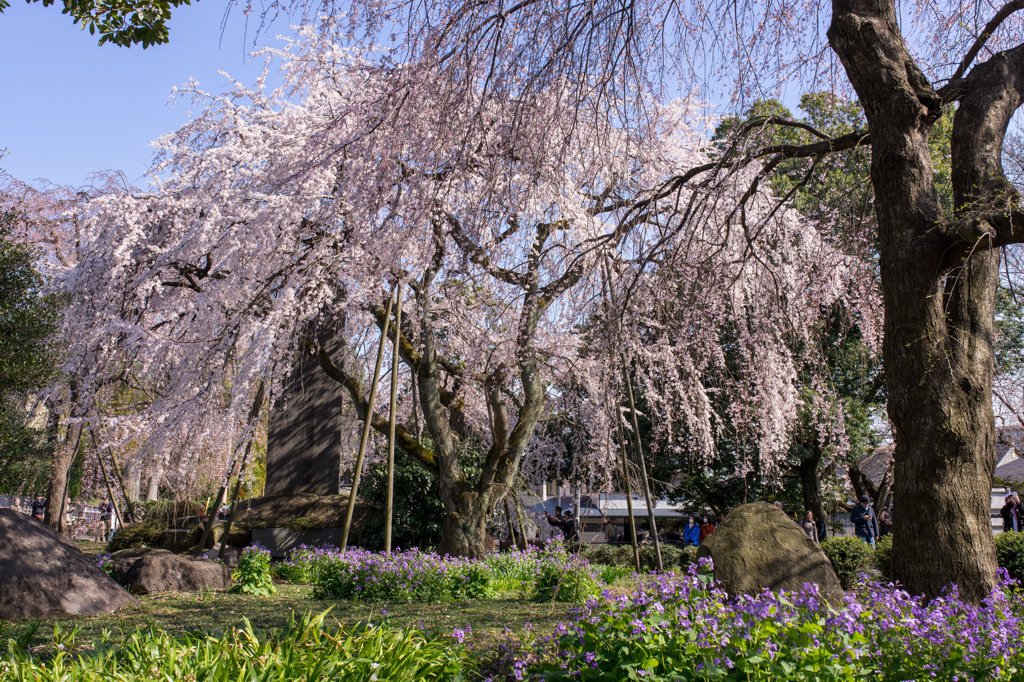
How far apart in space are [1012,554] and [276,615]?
9.35m

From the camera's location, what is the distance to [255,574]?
808 centimetres

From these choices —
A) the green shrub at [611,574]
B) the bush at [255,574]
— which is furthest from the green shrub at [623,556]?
the bush at [255,574]

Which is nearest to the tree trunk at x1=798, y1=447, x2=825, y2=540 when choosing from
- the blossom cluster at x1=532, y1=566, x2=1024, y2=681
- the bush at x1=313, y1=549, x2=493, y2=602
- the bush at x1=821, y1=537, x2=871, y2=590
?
the bush at x1=821, y1=537, x2=871, y2=590

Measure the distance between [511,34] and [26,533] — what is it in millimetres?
6317

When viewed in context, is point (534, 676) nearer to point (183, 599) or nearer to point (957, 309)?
point (957, 309)

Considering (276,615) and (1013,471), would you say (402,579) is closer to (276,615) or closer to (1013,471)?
(276,615)

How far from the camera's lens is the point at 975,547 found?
4.02 meters

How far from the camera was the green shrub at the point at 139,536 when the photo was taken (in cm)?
1252

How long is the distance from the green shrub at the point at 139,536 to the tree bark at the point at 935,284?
1228 centimetres

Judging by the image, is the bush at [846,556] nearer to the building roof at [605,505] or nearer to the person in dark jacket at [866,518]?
the person in dark jacket at [866,518]

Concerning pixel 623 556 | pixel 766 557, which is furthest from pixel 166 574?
pixel 623 556

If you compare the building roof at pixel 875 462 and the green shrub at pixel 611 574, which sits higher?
the building roof at pixel 875 462

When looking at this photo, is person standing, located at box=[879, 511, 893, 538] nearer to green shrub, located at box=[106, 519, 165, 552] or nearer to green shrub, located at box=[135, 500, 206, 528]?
green shrub, located at box=[135, 500, 206, 528]

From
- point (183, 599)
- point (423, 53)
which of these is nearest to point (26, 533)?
point (183, 599)
